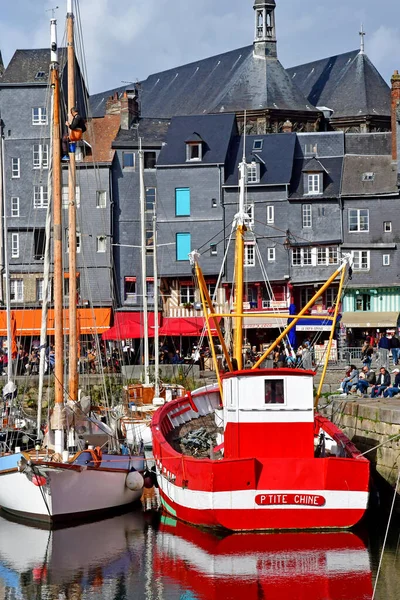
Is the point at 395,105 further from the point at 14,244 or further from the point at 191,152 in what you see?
the point at 14,244

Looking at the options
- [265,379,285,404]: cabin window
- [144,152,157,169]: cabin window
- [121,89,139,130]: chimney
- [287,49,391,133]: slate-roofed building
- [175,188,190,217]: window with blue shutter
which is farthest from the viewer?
[287,49,391,133]: slate-roofed building

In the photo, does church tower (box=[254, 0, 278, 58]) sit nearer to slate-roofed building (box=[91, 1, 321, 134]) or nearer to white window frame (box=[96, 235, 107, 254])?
slate-roofed building (box=[91, 1, 321, 134])

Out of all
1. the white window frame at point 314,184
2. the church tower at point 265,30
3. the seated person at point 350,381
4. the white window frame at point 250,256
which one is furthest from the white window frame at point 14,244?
the seated person at point 350,381

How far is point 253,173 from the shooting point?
205 ft

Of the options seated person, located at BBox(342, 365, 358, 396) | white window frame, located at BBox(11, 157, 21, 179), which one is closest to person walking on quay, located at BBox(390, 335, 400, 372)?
seated person, located at BBox(342, 365, 358, 396)

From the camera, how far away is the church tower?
7756cm

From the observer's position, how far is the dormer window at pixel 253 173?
62250mm

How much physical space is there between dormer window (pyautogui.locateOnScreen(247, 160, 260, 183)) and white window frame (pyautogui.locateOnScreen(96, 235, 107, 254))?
8300 millimetres

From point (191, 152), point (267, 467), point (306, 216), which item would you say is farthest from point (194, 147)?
point (267, 467)

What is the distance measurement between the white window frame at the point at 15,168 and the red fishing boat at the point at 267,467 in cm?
3647

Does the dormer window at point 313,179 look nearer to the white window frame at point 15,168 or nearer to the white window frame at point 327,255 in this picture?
the white window frame at point 327,255

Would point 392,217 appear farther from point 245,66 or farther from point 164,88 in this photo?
point 164,88

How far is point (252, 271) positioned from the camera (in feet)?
200

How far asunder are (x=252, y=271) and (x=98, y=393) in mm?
16020
